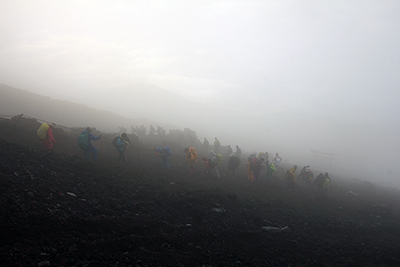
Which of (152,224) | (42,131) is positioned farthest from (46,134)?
(152,224)

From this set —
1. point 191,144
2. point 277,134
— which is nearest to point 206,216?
point 191,144

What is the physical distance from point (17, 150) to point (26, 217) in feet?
20.6

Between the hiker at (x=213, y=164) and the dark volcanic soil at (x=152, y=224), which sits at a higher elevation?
the hiker at (x=213, y=164)

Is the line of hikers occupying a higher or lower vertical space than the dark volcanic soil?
higher

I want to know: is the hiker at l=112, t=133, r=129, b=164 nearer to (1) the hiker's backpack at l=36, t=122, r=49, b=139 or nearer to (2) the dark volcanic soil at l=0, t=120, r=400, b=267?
(2) the dark volcanic soil at l=0, t=120, r=400, b=267

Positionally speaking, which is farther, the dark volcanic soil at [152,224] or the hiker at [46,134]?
the hiker at [46,134]

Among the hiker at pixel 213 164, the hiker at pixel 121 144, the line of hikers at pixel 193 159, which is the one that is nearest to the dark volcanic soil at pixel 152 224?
the line of hikers at pixel 193 159

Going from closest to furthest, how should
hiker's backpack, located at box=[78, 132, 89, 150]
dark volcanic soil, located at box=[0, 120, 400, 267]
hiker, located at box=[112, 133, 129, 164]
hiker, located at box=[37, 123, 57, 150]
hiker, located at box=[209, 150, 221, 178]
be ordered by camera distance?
1. dark volcanic soil, located at box=[0, 120, 400, 267]
2. hiker's backpack, located at box=[78, 132, 89, 150]
3. hiker, located at box=[37, 123, 57, 150]
4. hiker, located at box=[112, 133, 129, 164]
5. hiker, located at box=[209, 150, 221, 178]

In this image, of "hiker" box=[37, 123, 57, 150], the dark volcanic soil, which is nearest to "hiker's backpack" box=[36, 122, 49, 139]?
"hiker" box=[37, 123, 57, 150]

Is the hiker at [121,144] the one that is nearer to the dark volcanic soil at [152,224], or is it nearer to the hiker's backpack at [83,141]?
the hiker's backpack at [83,141]

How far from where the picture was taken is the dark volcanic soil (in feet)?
15.4

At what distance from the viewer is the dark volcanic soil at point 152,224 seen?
15.4ft

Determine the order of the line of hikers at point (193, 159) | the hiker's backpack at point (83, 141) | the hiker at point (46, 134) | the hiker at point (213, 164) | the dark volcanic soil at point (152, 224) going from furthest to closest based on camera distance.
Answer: the hiker at point (213, 164) → the line of hikers at point (193, 159) → the hiker at point (46, 134) → the hiker's backpack at point (83, 141) → the dark volcanic soil at point (152, 224)

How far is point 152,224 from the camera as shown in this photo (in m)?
6.82
